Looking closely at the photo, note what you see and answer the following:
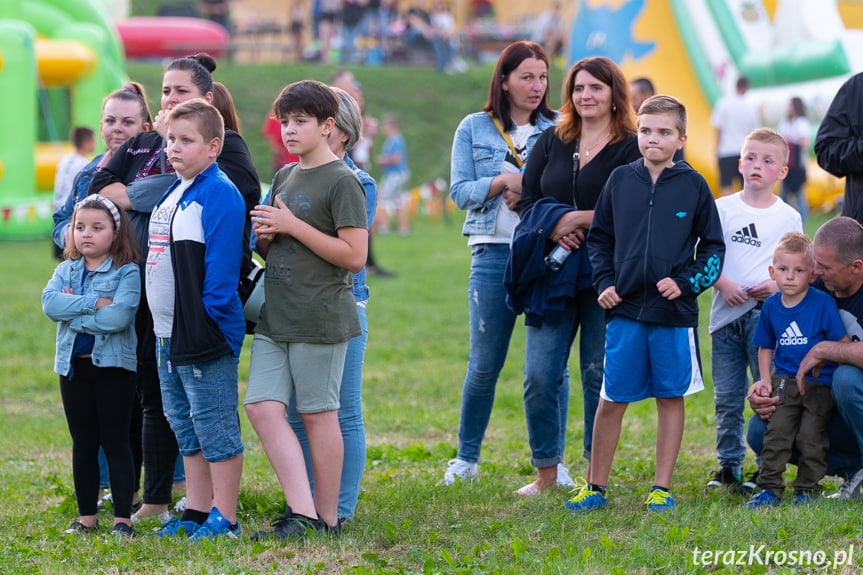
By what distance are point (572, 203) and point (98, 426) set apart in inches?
94.6

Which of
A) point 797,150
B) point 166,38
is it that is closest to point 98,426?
point 797,150

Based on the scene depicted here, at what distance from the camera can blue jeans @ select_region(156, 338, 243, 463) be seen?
13.7ft

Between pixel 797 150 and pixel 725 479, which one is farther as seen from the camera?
pixel 797 150

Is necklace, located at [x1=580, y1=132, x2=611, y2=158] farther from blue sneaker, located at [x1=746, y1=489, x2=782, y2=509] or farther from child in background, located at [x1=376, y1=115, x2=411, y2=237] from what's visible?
child in background, located at [x1=376, y1=115, x2=411, y2=237]

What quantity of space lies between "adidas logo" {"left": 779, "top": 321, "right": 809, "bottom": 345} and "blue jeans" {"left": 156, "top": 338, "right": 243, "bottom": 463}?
96.7 inches

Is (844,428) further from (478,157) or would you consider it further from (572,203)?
(478,157)

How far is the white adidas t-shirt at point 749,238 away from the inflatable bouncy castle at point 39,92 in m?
13.9

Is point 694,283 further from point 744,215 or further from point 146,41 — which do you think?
point 146,41

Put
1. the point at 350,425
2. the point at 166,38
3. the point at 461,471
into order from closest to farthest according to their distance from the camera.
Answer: the point at 350,425, the point at 461,471, the point at 166,38

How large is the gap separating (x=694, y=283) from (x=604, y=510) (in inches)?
42.9

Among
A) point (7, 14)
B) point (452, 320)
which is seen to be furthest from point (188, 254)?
point (7, 14)

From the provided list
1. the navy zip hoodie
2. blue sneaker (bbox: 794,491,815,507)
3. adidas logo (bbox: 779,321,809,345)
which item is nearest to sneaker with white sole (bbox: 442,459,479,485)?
the navy zip hoodie

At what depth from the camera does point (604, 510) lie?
15.1ft

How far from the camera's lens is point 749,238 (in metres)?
4.97
